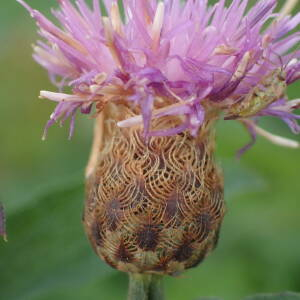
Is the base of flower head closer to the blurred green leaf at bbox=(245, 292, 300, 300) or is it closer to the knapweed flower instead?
the knapweed flower

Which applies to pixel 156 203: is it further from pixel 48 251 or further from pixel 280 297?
pixel 48 251

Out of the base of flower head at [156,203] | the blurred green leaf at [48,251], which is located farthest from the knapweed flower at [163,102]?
the blurred green leaf at [48,251]

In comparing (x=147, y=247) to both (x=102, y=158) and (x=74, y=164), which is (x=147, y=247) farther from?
(x=74, y=164)

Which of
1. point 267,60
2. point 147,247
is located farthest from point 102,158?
point 267,60

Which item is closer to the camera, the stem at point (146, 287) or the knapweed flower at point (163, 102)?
the knapweed flower at point (163, 102)

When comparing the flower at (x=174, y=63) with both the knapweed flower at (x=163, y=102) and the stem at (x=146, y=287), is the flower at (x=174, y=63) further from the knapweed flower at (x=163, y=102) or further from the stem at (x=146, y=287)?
the stem at (x=146, y=287)

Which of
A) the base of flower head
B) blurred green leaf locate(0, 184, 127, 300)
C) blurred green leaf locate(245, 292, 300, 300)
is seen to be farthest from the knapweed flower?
blurred green leaf locate(0, 184, 127, 300)
